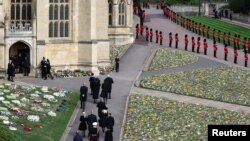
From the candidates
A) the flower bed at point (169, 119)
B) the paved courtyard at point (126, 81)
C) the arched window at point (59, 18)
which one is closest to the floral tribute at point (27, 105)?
the paved courtyard at point (126, 81)

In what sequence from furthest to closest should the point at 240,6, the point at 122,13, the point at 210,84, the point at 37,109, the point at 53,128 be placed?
the point at 240,6 → the point at 122,13 → the point at 210,84 → the point at 37,109 → the point at 53,128

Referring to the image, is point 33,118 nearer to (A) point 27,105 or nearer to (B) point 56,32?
(A) point 27,105

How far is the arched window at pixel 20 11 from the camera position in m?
55.2

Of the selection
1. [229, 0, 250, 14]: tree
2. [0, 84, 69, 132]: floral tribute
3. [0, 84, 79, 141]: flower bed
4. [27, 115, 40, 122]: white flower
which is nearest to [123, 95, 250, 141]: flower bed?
[0, 84, 79, 141]: flower bed

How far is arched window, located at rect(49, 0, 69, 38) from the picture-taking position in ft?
183

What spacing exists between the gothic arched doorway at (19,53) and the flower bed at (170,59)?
30.8 feet

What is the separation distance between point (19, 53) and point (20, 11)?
3081 mm

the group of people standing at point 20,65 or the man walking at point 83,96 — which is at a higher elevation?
the group of people standing at point 20,65

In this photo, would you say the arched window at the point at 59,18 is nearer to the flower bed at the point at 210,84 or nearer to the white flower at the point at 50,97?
the flower bed at the point at 210,84

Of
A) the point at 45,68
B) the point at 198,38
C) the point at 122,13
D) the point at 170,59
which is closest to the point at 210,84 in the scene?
the point at 170,59

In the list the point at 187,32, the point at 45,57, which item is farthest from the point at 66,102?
the point at 187,32

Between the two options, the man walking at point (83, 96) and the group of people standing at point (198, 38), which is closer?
the man walking at point (83, 96)

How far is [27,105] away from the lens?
43.5 m

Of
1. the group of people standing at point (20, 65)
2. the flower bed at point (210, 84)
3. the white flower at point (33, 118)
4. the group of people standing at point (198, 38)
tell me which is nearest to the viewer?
the white flower at point (33, 118)
